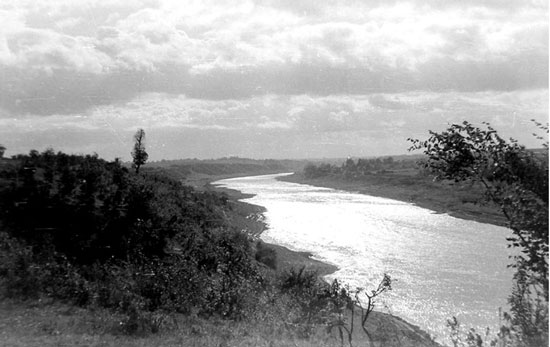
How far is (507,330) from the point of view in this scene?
20.5 feet

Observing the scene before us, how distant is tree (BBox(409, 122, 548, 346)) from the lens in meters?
5.75

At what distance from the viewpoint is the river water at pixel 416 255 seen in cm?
1759

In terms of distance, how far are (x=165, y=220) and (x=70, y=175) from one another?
4.51 meters

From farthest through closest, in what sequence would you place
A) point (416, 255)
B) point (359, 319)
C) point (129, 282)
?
1. point (416, 255)
2. point (359, 319)
3. point (129, 282)

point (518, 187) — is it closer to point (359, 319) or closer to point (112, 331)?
point (112, 331)

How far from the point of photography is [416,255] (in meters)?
26.6

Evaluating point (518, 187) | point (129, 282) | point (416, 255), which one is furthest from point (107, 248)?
point (416, 255)

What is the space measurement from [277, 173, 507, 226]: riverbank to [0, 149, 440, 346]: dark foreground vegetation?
19.6 meters

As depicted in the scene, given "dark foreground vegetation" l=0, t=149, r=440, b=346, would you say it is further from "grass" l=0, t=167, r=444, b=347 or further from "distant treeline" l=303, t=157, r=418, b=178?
"distant treeline" l=303, t=157, r=418, b=178

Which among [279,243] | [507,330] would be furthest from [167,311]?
[279,243]

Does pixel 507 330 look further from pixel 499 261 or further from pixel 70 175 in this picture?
pixel 499 261

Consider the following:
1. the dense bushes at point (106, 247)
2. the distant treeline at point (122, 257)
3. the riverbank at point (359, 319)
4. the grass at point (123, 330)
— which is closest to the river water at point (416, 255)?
the riverbank at point (359, 319)

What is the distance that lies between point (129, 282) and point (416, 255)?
1980 cm

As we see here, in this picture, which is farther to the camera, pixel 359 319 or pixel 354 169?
pixel 354 169
